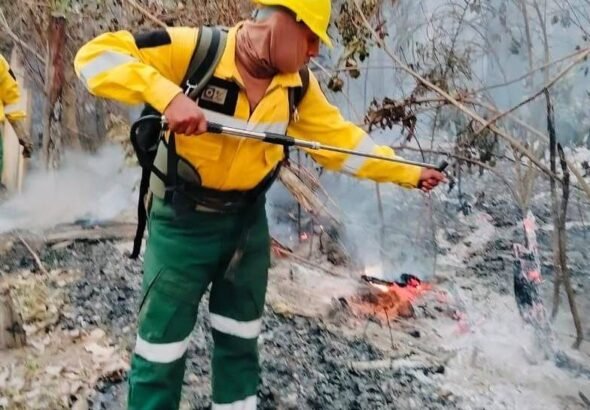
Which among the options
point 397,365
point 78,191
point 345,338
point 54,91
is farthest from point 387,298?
point 54,91

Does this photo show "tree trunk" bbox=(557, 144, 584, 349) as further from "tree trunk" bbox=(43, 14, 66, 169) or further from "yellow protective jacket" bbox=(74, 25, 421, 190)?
"tree trunk" bbox=(43, 14, 66, 169)

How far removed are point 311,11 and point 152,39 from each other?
1.72 feet

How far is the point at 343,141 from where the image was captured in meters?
2.73

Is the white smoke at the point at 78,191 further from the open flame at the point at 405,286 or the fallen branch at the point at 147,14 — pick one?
the open flame at the point at 405,286

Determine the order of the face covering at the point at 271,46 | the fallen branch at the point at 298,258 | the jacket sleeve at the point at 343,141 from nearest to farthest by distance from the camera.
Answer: the face covering at the point at 271,46 → the jacket sleeve at the point at 343,141 → the fallen branch at the point at 298,258

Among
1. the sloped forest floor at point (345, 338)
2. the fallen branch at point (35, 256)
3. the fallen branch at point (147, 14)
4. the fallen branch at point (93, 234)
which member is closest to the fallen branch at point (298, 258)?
the sloped forest floor at point (345, 338)

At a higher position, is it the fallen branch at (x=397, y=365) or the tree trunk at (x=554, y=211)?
the tree trunk at (x=554, y=211)

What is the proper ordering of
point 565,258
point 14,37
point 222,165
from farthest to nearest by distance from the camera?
1. point 14,37
2. point 565,258
3. point 222,165

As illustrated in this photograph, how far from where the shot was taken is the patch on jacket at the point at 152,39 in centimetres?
230

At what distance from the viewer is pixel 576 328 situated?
3.82 m

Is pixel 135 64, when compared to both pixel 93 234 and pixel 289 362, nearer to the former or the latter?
pixel 289 362

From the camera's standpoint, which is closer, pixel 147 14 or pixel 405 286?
pixel 405 286

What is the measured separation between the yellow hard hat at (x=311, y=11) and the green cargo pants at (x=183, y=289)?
696 millimetres

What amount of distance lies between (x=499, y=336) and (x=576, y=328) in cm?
40
